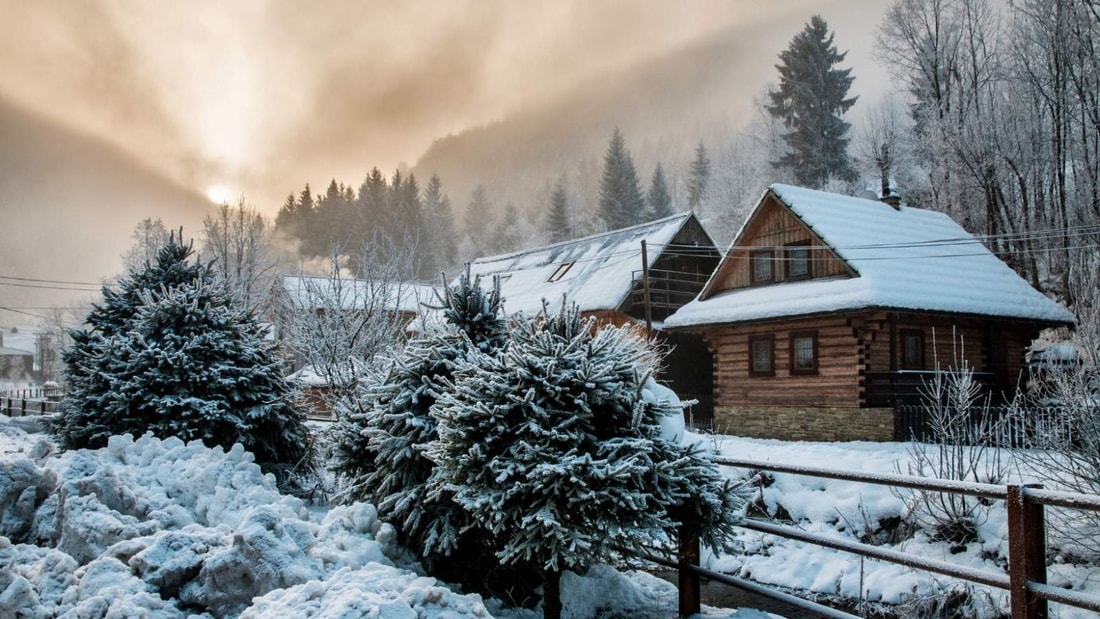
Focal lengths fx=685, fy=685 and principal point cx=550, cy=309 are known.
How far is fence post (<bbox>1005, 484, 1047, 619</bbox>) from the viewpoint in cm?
342

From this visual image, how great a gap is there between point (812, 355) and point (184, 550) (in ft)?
55.0

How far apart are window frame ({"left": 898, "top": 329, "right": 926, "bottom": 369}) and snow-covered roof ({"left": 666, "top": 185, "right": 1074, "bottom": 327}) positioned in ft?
3.87

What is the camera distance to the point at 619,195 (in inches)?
2429

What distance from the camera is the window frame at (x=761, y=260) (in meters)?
20.0

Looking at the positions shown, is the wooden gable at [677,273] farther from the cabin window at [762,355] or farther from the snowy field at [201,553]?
the snowy field at [201,553]

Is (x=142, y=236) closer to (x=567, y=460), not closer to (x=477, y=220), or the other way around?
(x=567, y=460)

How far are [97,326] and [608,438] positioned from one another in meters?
9.08

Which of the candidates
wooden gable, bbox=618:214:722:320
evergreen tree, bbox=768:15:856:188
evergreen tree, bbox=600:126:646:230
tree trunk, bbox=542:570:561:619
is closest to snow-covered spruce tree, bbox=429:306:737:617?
tree trunk, bbox=542:570:561:619

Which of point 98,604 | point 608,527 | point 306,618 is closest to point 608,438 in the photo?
point 608,527

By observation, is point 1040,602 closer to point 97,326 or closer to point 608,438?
point 608,438

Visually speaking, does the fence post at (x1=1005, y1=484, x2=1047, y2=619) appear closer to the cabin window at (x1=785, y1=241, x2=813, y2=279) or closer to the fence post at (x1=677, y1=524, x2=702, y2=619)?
the fence post at (x1=677, y1=524, x2=702, y2=619)

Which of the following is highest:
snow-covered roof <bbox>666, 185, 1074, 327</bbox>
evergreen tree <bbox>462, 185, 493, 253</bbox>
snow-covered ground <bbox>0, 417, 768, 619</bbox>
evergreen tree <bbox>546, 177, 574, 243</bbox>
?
evergreen tree <bbox>462, 185, 493, 253</bbox>

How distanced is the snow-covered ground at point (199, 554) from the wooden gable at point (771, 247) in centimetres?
1462

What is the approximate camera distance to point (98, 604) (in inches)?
141
